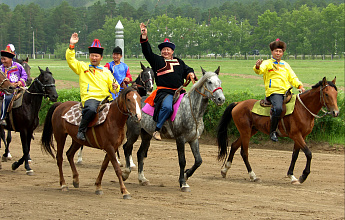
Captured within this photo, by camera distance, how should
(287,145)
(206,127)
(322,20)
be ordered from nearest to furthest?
(287,145) < (206,127) < (322,20)

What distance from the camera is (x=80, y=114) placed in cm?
928

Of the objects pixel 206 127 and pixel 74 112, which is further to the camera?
pixel 206 127

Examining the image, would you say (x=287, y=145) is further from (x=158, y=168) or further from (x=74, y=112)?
(x=74, y=112)

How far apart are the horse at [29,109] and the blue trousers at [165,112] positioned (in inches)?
110

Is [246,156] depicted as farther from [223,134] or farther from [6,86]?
[6,86]

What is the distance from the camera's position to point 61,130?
9602 millimetres

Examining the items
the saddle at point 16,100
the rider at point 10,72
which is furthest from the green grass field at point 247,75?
the saddle at point 16,100

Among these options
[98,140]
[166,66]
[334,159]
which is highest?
[166,66]

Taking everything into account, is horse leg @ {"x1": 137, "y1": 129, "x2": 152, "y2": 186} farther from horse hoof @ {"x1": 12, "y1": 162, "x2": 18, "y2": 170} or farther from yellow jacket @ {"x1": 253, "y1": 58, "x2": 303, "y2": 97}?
horse hoof @ {"x1": 12, "y1": 162, "x2": 18, "y2": 170}

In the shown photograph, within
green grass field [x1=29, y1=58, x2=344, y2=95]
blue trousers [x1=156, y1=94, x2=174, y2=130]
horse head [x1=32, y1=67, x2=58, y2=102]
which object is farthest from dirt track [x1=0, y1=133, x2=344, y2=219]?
green grass field [x1=29, y1=58, x2=344, y2=95]

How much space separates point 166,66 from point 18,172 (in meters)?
4.14

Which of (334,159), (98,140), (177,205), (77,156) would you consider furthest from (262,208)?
(77,156)

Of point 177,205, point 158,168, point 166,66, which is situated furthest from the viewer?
point 158,168

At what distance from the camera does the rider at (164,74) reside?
9.83m
